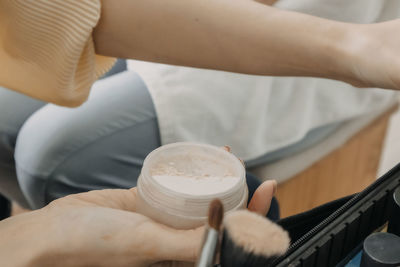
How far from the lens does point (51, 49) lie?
0.52 metres

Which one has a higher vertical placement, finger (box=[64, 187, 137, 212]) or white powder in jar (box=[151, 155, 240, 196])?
white powder in jar (box=[151, 155, 240, 196])

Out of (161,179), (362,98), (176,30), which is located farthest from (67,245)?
(362,98)

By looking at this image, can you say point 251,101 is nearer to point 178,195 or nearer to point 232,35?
point 232,35

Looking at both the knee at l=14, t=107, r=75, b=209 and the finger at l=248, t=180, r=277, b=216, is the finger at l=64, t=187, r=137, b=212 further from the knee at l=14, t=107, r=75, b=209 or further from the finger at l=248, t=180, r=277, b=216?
the knee at l=14, t=107, r=75, b=209

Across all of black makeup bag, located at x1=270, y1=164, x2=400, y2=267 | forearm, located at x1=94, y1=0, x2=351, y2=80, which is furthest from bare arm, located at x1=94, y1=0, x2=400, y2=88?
black makeup bag, located at x1=270, y1=164, x2=400, y2=267

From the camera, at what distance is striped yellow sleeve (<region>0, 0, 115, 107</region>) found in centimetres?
49

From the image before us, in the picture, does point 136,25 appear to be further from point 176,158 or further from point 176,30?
point 176,158

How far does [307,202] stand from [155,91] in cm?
36

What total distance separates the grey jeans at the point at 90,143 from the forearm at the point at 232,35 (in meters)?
0.14

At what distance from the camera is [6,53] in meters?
0.56

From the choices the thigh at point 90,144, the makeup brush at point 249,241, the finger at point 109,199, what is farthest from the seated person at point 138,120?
the makeup brush at point 249,241

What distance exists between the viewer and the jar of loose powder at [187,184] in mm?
327

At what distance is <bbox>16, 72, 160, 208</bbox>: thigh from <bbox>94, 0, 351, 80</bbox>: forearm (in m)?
0.14

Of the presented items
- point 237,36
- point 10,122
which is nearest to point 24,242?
point 237,36
